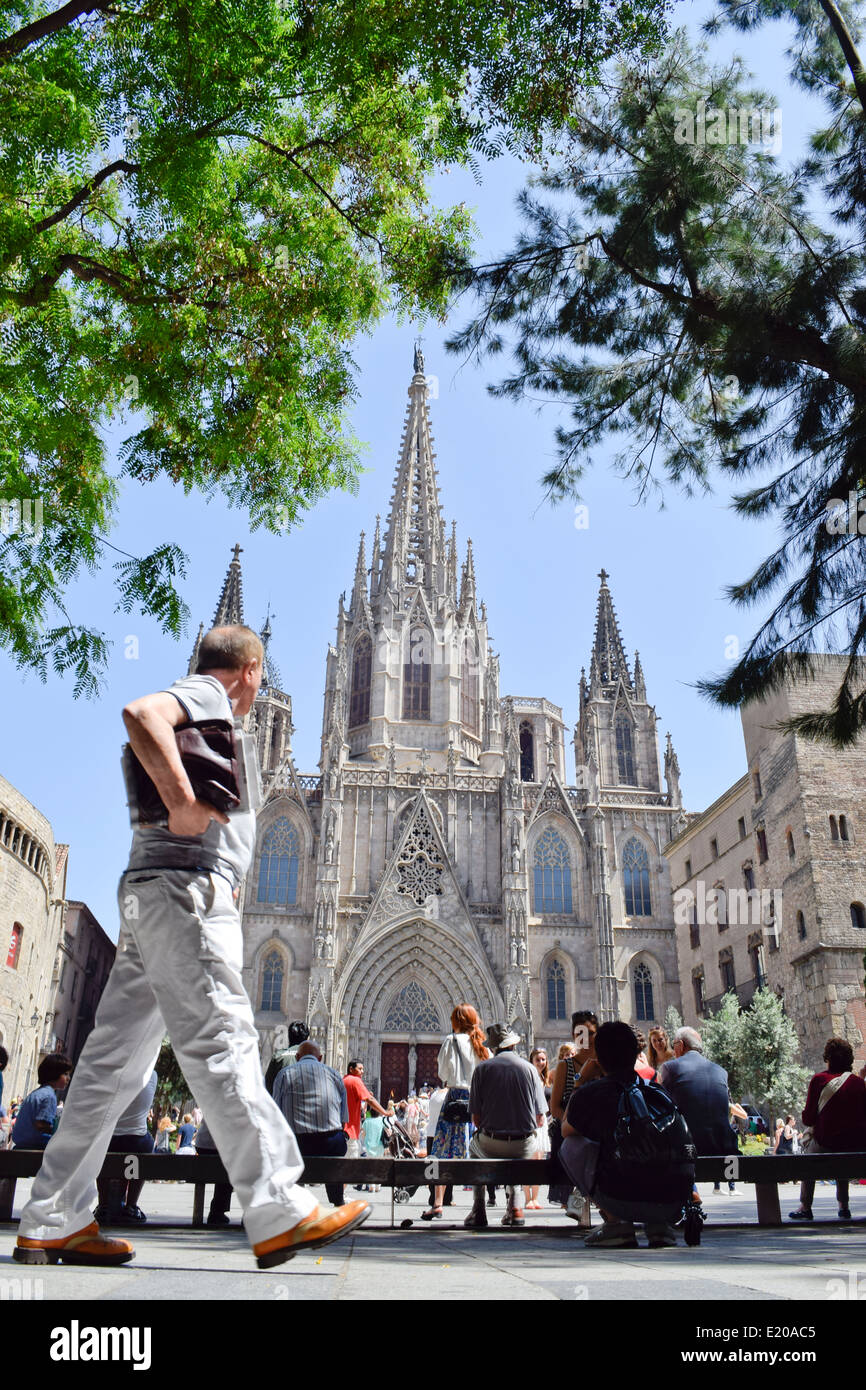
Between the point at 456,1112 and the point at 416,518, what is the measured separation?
150ft

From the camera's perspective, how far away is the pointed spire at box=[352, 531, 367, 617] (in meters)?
47.0

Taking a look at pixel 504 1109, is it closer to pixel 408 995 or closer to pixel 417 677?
pixel 408 995

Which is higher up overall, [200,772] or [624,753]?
[624,753]

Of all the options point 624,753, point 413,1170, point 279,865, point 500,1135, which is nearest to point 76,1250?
point 413,1170

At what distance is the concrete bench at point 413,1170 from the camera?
5137 millimetres

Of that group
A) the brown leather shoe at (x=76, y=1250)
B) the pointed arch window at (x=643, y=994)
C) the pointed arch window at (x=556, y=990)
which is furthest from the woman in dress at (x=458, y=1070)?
the pointed arch window at (x=643, y=994)

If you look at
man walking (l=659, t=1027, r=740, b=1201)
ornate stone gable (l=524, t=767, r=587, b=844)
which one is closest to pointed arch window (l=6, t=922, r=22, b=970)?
ornate stone gable (l=524, t=767, r=587, b=844)

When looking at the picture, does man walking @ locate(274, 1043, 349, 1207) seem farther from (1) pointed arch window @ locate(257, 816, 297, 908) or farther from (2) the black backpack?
(1) pointed arch window @ locate(257, 816, 297, 908)

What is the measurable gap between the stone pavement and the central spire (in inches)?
1664

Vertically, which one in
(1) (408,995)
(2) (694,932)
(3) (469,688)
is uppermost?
(3) (469,688)

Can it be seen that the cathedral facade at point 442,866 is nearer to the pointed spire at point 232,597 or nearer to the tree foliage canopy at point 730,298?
the pointed spire at point 232,597

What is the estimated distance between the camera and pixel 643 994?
38.2 meters

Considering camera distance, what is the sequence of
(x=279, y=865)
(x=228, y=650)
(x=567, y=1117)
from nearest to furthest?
(x=228, y=650) → (x=567, y=1117) → (x=279, y=865)

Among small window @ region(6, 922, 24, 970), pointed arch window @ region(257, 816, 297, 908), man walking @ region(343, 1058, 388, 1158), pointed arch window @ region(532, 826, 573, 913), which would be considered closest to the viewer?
man walking @ region(343, 1058, 388, 1158)
